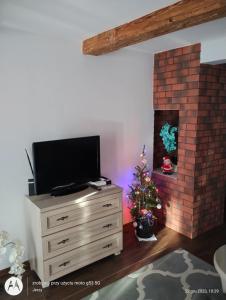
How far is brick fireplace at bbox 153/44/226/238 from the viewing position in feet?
9.70

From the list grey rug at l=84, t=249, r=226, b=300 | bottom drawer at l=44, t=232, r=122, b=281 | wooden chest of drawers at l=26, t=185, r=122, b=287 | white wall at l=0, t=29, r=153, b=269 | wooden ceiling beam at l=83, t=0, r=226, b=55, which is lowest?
grey rug at l=84, t=249, r=226, b=300

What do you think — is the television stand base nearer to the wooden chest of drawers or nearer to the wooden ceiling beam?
the wooden chest of drawers

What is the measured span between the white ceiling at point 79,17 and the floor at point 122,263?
2289 mm

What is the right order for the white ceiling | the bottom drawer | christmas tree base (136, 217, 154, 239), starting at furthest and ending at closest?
christmas tree base (136, 217, 154, 239) → the bottom drawer → the white ceiling

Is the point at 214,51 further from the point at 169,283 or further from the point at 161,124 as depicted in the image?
the point at 169,283

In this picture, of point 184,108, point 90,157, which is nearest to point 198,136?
point 184,108

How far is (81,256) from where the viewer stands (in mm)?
2525

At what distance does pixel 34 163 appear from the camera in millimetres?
2373

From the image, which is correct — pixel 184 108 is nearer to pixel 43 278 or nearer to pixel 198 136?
pixel 198 136

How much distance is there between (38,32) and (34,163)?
123 cm

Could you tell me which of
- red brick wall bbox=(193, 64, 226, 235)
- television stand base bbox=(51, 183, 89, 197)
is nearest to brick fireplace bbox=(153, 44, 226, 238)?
red brick wall bbox=(193, 64, 226, 235)

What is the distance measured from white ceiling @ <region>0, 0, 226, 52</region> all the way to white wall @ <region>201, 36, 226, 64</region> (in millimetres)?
110

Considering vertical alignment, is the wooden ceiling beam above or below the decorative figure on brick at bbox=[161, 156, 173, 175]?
above

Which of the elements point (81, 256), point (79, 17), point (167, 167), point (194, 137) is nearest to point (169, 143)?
point (167, 167)
